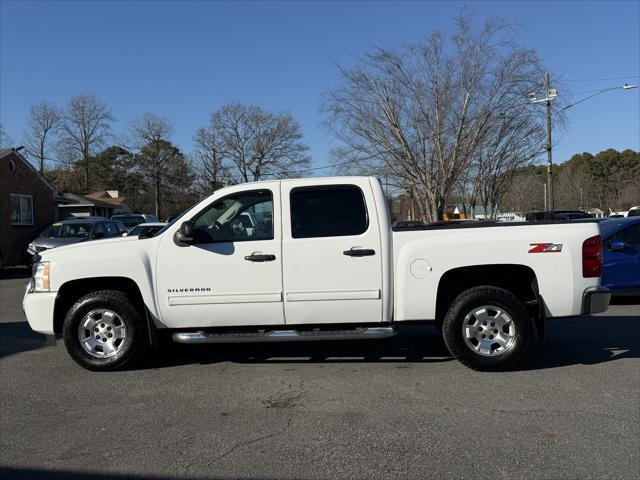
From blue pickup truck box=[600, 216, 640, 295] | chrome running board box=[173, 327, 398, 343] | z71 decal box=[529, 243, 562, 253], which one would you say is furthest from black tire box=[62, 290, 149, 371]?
blue pickup truck box=[600, 216, 640, 295]

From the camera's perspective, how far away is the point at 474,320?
5.58 meters

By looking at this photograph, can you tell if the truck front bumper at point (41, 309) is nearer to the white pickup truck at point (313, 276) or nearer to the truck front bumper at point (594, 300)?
the white pickup truck at point (313, 276)

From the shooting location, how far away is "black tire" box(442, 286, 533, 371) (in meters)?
5.48

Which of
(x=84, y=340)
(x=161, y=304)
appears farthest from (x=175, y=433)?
(x=84, y=340)

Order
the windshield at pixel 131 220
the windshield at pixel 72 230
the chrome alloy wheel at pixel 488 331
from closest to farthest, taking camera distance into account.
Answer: the chrome alloy wheel at pixel 488 331 < the windshield at pixel 72 230 < the windshield at pixel 131 220

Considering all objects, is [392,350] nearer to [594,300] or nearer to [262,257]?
[262,257]

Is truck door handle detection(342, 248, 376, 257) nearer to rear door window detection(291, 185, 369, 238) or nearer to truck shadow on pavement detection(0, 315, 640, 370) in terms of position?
rear door window detection(291, 185, 369, 238)

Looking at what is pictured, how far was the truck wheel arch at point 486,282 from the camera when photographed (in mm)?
5660

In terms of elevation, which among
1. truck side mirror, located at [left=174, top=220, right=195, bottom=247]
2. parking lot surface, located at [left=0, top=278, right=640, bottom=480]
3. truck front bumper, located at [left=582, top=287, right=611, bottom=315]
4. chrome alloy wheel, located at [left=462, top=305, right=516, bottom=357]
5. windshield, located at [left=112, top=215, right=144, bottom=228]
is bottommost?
parking lot surface, located at [left=0, top=278, right=640, bottom=480]

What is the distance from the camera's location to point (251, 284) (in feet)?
18.2

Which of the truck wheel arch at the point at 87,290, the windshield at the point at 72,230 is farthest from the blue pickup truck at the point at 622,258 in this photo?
the windshield at the point at 72,230

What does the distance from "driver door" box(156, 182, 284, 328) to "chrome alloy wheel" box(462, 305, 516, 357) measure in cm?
193

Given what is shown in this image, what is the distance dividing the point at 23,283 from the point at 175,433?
44.8ft

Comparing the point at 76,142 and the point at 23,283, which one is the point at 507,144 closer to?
the point at 23,283
